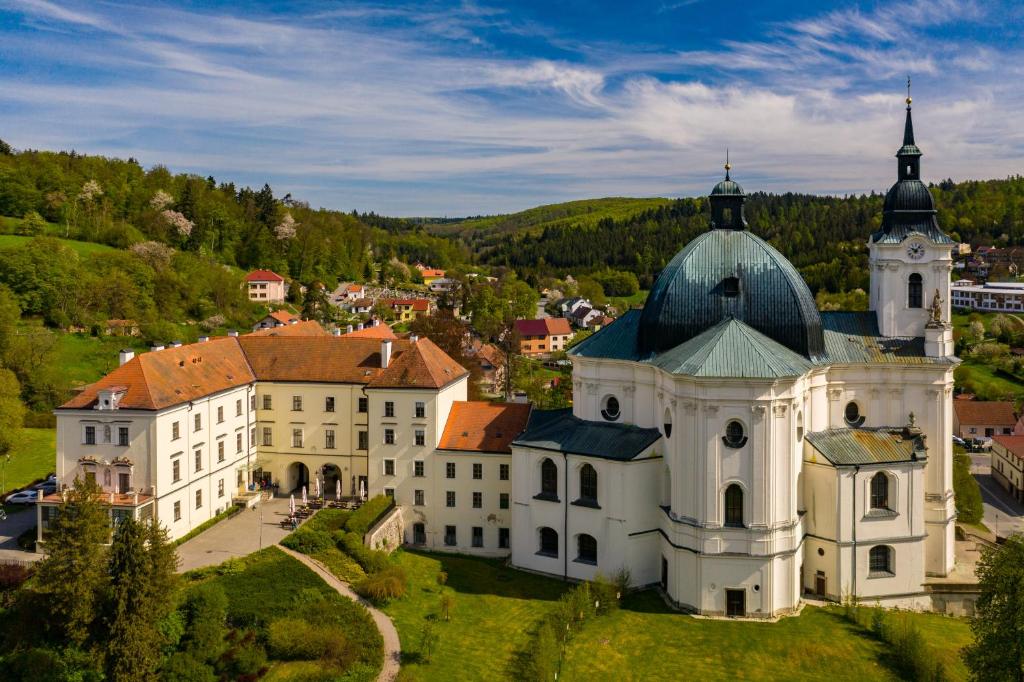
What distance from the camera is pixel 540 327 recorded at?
119688 millimetres

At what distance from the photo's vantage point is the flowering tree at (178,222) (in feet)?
383

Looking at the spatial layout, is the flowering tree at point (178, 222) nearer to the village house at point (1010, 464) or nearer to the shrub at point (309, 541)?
the shrub at point (309, 541)

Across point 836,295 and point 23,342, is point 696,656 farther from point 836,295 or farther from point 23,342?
point 836,295

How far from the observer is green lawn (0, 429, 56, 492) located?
48.5m

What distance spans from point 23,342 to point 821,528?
199 feet

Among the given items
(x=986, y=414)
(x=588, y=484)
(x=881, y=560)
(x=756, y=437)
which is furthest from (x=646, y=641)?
(x=986, y=414)

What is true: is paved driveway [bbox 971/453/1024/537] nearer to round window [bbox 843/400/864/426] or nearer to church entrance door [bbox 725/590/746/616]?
round window [bbox 843/400/864/426]

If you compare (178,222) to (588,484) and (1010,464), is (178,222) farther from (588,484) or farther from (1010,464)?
(1010,464)

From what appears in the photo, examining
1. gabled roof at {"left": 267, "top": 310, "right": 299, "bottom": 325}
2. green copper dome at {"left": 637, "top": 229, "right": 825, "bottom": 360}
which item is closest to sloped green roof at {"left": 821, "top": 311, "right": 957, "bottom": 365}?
green copper dome at {"left": 637, "top": 229, "right": 825, "bottom": 360}

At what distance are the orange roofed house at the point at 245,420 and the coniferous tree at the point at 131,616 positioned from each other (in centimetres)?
505

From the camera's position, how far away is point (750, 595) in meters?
34.8

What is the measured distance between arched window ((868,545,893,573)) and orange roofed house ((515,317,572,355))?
79.4 meters

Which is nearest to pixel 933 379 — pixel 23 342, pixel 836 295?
pixel 23 342

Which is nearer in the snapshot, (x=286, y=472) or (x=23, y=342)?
(x=286, y=472)
